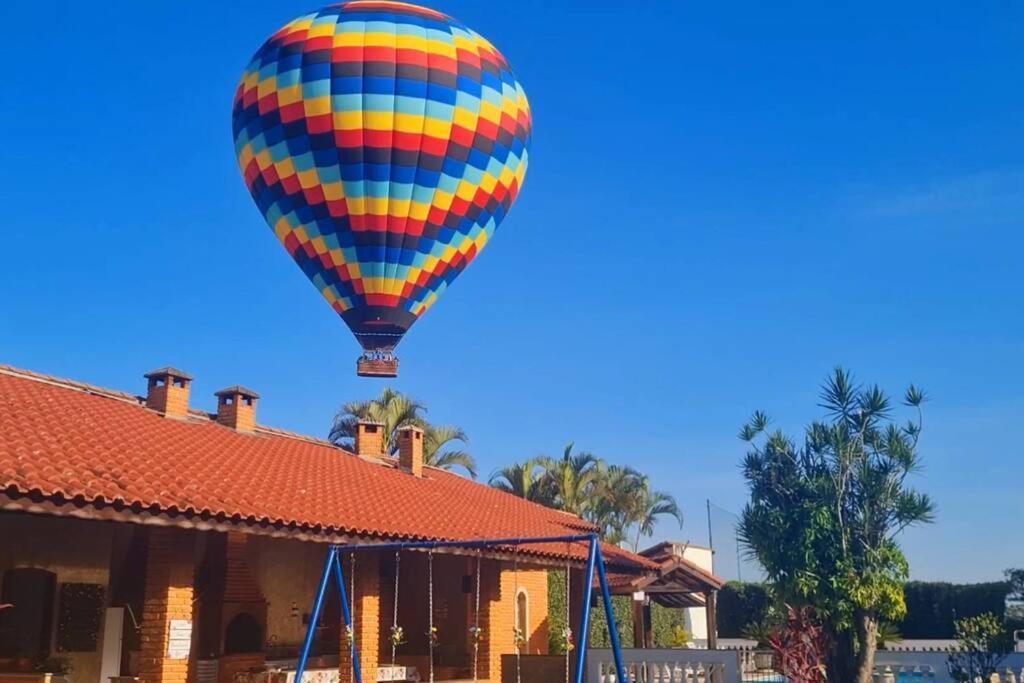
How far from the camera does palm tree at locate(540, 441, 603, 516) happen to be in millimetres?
44594

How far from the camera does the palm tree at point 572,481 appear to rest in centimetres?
4459

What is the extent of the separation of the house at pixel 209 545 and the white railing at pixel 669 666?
832mm

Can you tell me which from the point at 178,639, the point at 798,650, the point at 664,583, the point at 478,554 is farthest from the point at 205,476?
the point at 664,583

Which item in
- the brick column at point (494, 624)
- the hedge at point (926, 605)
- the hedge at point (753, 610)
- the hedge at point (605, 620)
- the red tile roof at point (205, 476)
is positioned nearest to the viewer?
the red tile roof at point (205, 476)

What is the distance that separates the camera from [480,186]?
21.5 meters

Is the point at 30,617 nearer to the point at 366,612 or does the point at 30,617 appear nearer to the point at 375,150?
the point at 366,612

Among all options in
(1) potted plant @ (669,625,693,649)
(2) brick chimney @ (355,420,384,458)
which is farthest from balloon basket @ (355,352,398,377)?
(1) potted plant @ (669,625,693,649)

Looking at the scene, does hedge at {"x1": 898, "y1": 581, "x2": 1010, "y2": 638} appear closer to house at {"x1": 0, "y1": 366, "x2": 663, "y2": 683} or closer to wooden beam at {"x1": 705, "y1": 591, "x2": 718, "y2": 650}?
wooden beam at {"x1": 705, "y1": 591, "x2": 718, "y2": 650}

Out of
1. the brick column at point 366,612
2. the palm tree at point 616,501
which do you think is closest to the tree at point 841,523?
the brick column at point 366,612

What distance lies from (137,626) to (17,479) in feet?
20.0

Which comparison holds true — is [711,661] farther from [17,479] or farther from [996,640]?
[17,479]

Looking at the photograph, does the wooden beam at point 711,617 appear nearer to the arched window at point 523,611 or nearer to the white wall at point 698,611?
the arched window at point 523,611

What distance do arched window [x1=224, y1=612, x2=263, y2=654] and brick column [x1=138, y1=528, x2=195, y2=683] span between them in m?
4.43

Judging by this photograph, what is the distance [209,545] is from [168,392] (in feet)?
11.7
